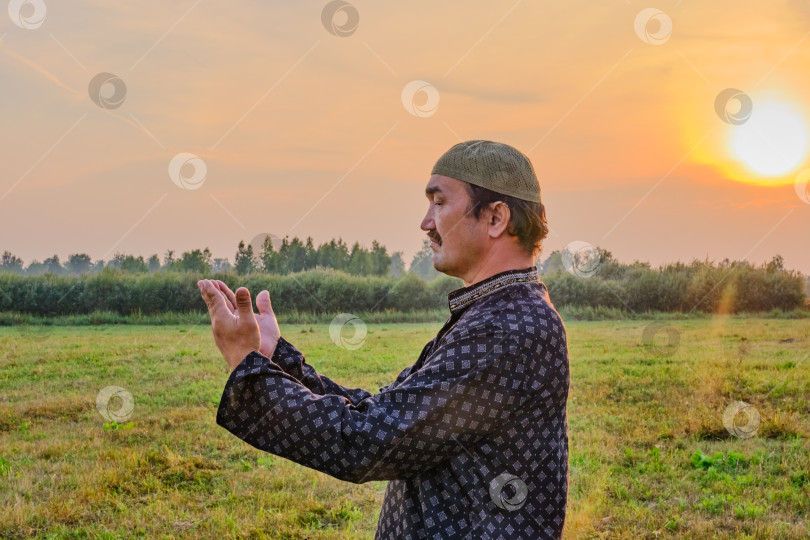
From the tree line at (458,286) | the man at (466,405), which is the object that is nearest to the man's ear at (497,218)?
the man at (466,405)

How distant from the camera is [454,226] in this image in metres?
2.27

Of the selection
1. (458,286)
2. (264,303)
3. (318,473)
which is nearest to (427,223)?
(264,303)

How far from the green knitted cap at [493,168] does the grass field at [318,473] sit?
4.05 m

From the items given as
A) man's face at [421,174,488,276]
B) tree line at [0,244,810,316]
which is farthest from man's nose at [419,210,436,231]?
tree line at [0,244,810,316]

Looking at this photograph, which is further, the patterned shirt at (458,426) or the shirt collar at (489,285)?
the shirt collar at (489,285)

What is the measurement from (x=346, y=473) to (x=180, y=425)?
7.49 m

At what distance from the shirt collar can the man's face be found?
0.27ft

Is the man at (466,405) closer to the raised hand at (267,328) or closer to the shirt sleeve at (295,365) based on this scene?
the raised hand at (267,328)

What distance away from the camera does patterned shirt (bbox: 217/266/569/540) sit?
6.06 ft

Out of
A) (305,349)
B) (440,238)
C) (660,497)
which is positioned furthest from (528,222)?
(305,349)

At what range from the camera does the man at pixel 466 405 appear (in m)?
1.86

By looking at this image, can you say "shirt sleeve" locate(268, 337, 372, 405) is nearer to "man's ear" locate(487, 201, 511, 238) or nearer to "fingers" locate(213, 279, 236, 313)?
"fingers" locate(213, 279, 236, 313)

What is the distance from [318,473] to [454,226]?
5017mm

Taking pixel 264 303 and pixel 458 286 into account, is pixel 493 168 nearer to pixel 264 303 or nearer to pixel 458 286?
pixel 264 303
